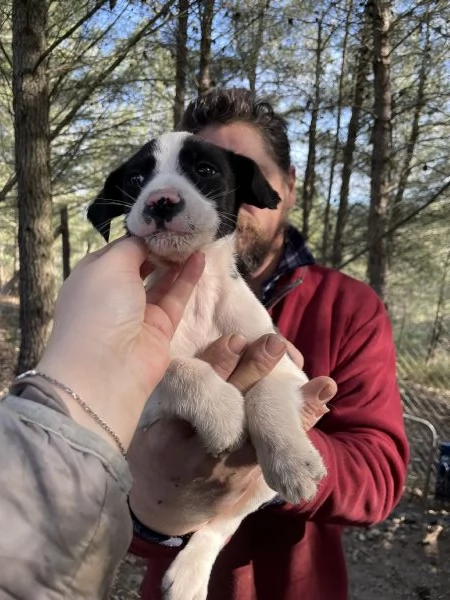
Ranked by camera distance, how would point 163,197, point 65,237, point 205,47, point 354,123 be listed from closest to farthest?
point 163,197
point 205,47
point 65,237
point 354,123

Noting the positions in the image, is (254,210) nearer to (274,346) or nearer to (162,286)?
(162,286)

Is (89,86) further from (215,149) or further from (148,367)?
(148,367)

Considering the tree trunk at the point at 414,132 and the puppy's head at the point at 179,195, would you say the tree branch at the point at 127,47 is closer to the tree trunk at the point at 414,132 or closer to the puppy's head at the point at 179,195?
the puppy's head at the point at 179,195

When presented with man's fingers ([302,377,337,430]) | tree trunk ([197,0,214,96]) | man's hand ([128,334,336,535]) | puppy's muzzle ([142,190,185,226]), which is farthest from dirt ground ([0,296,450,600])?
tree trunk ([197,0,214,96])

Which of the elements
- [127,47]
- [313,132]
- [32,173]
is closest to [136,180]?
[32,173]

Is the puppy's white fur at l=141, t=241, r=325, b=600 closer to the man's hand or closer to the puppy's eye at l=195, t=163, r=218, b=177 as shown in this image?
the man's hand

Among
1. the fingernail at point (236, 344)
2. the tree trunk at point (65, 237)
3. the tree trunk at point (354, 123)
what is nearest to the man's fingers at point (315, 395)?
the fingernail at point (236, 344)
